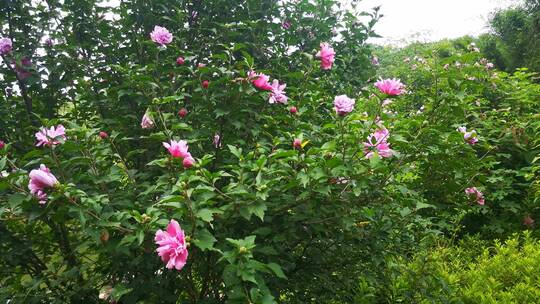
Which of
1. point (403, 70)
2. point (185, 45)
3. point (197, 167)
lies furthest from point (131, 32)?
point (403, 70)

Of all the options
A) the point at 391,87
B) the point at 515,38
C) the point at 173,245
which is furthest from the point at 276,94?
the point at 515,38

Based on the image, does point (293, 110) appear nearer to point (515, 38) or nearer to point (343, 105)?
point (343, 105)

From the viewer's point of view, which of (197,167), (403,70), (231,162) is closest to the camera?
(197,167)

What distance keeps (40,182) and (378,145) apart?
125 centimetres

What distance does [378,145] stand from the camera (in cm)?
178

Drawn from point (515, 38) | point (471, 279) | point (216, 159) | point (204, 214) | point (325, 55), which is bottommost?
point (471, 279)

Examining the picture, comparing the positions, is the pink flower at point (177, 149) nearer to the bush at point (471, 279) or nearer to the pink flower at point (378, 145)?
the pink flower at point (378, 145)

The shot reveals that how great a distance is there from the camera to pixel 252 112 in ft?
6.62

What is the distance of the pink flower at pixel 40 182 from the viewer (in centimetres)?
147

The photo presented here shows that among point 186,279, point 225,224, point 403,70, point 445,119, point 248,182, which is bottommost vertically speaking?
point 403,70

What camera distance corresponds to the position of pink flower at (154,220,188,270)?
1396 millimetres

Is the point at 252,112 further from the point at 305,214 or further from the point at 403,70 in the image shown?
the point at 403,70

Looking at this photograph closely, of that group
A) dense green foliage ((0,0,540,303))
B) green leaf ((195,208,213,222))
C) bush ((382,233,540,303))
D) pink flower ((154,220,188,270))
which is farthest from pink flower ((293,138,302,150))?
bush ((382,233,540,303))

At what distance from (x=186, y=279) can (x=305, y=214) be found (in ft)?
2.14
